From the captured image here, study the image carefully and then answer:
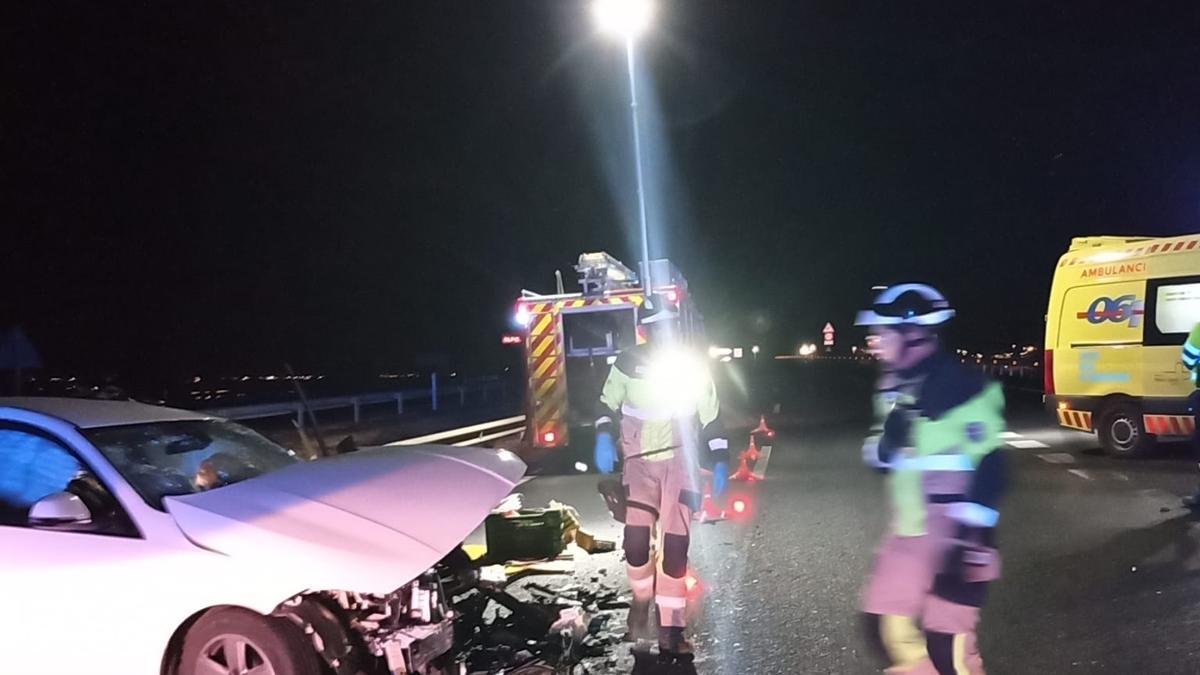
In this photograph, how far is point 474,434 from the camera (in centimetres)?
1645

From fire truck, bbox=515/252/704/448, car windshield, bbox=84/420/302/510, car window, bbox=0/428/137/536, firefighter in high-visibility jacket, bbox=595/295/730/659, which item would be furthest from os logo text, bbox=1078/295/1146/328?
car window, bbox=0/428/137/536

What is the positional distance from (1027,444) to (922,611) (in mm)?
12671

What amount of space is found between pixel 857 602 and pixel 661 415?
184 cm

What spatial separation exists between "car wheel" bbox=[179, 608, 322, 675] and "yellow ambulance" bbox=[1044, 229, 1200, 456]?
11.3 m

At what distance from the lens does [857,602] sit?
20.6 feet

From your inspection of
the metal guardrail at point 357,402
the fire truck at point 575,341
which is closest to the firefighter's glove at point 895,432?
the metal guardrail at point 357,402

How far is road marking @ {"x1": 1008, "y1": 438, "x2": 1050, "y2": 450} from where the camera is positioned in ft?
47.9

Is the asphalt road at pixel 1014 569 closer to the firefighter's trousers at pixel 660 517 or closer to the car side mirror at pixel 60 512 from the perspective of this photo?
the firefighter's trousers at pixel 660 517

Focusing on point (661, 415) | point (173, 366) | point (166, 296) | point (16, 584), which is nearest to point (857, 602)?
point (661, 415)

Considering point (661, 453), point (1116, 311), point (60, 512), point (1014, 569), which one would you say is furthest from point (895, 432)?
point (1116, 311)

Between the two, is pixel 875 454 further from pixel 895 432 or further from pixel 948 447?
pixel 948 447

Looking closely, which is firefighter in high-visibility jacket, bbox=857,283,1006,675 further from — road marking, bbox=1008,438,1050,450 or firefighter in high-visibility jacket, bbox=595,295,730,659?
road marking, bbox=1008,438,1050,450

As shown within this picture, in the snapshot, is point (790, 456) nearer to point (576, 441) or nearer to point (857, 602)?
point (576, 441)

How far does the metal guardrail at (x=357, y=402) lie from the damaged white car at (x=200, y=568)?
2.11 metres
